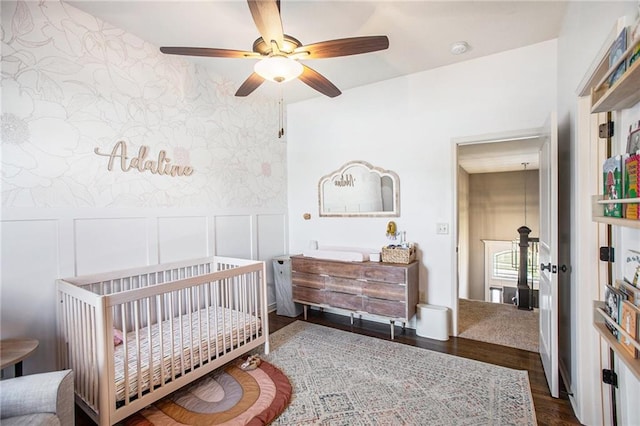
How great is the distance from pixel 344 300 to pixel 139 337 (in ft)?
6.20

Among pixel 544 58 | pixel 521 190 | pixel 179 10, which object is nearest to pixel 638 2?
pixel 544 58

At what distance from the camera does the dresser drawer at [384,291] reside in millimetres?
2846

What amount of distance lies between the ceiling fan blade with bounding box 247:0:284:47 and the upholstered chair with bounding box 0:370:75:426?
1.97m

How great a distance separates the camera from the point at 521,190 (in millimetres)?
6414

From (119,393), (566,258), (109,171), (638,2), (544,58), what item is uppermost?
(544,58)

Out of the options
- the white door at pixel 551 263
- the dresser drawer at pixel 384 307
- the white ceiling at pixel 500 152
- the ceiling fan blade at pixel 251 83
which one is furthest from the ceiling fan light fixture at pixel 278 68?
the white ceiling at pixel 500 152

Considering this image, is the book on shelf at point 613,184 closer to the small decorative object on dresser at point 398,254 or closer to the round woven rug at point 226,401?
the small decorative object on dresser at point 398,254

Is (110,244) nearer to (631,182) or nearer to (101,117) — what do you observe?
(101,117)

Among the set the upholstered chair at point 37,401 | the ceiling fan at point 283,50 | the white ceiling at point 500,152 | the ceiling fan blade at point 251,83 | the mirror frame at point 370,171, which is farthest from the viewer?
the white ceiling at point 500,152

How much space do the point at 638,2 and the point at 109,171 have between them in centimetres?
313

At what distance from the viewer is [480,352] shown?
262 cm

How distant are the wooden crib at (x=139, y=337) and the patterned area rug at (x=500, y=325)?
212 cm

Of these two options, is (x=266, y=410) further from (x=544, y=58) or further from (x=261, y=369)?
(x=544, y=58)

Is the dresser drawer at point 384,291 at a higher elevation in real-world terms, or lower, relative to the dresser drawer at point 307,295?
higher
